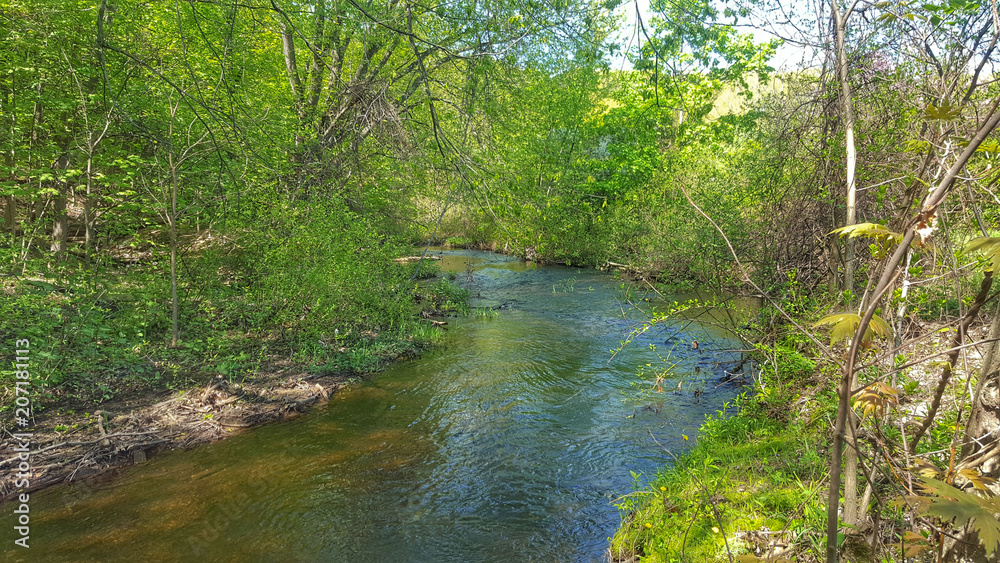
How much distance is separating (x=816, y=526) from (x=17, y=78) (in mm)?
11363

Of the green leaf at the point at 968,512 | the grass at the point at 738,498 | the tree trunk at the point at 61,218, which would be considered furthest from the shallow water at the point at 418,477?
the tree trunk at the point at 61,218

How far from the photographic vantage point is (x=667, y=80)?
3992mm

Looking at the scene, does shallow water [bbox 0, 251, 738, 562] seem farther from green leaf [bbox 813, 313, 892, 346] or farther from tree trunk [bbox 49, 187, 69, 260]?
tree trunk [bbox 49, 187, 69, 260]

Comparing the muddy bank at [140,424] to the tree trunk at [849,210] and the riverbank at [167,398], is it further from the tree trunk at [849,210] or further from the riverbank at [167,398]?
the tree trunk at [849,210]

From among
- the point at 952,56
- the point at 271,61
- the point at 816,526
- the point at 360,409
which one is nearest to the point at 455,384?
the point at 360,409

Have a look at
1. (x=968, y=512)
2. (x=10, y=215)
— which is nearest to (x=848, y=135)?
(x=968, y=512)

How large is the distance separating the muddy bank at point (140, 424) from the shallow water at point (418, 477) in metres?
0.25

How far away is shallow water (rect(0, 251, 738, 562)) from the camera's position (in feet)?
14.9

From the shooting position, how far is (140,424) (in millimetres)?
6223

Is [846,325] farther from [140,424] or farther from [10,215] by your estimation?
[10,215]

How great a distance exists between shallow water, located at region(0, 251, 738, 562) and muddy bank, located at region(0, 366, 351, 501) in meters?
0.25

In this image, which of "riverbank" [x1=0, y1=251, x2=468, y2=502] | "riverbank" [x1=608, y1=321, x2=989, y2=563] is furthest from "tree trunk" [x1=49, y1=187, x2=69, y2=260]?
"riverbank" [x1=608, y1=321, x2=989, y2=563]

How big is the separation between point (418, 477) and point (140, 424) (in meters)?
3.58

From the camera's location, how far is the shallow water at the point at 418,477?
455cm
